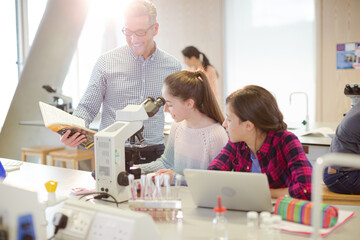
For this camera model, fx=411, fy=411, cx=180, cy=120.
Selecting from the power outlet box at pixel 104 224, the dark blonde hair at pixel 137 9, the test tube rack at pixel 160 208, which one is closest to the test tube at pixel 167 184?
the test tube rack at pixel 160 208

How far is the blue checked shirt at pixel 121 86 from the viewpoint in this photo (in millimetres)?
2561

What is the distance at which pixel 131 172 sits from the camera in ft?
5.88

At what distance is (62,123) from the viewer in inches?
67.4

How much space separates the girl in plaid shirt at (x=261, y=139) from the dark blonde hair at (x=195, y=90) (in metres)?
0.34

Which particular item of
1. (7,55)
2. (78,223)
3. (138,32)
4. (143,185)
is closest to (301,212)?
(143,185)

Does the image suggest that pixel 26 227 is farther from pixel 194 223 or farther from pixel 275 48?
pixel 275 48

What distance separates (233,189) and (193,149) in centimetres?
78

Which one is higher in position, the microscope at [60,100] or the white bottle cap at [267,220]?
the microscope at [60,100]

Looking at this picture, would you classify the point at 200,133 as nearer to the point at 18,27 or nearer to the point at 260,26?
the point at 260,26

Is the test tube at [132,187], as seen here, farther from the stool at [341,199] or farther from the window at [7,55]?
the window at [7,55]

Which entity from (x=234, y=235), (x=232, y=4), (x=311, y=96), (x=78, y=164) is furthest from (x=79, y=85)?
(x=234, y=235)

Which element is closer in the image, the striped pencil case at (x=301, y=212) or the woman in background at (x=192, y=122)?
the striped pencil case at (x=301, y=212)

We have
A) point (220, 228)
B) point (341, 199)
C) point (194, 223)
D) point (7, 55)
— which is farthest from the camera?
point (7, 55)

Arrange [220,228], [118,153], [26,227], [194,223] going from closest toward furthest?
[26,227] → [220,228] → [194,223] → [118,153]
